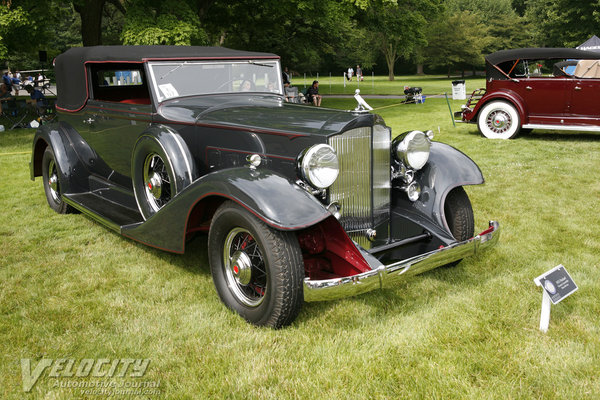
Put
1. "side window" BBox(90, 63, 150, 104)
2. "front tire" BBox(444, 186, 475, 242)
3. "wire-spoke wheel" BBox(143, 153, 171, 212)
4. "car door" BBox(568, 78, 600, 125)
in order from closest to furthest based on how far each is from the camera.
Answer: "front tire" BBox(444, 186, 475, 242), "wire-spoke wheel" BBox(143, 153, 171, 212), "side window" BBox(90, 63, 150, 104), "car door" BBox(568, 78, 600, 125)

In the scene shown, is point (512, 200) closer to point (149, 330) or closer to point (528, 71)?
point (149, 330)

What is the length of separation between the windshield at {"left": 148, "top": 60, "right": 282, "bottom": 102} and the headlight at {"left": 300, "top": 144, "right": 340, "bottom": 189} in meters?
1.87

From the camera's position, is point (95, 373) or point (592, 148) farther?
point (592, 148)

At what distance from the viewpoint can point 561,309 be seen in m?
3.36

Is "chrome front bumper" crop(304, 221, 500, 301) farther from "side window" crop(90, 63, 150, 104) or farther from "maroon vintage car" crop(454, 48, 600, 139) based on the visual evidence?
"maroon vintage car" crop(454, 48, 600, 139)

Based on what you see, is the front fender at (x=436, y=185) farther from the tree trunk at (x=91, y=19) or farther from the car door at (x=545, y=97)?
the tree trunk at (x=91, y=19)

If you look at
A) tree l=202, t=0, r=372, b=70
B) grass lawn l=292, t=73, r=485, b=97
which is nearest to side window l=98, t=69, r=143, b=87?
tree l=202, t=0, r=372, b=70

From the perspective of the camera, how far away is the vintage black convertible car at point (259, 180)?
3021 millimetres

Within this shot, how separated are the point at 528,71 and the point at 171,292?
976cm

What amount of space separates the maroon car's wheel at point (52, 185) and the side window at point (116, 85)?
0.95 meters

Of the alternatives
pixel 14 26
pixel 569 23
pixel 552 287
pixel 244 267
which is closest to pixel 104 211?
pixel 244 267

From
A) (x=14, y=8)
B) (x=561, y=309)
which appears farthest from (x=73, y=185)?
(x=14, y=8)

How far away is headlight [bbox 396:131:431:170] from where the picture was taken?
3900 mm

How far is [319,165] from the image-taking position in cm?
320
